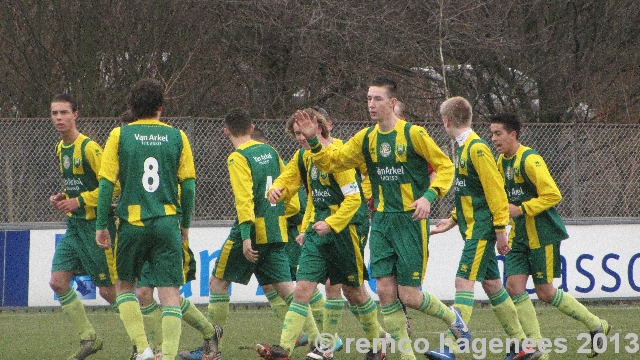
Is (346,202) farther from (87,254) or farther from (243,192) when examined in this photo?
(87,254)

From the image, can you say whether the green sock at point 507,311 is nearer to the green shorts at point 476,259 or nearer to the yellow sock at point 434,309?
the green shorts at point 476,259

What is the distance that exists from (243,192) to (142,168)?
61.4 inches

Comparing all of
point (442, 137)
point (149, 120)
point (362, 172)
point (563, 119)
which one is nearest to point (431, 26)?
point (563, 119)

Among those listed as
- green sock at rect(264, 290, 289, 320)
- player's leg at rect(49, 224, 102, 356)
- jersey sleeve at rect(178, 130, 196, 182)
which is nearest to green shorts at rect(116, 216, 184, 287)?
jersey sleeve at rect(178, 130, 196, 182)

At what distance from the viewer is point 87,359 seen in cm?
862

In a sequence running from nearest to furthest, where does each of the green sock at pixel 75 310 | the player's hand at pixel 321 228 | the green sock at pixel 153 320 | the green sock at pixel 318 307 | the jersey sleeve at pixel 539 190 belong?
1. the player's hand at pixel 321 228
2. the green sock at pixel 153 320
3. the jersey sleeve at pixel 539 190
4. the green sock at pixel 75 310
5. the green sock at pixel 318 307

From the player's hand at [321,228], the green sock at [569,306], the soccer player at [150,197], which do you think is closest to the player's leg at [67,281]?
the soccer player at [150,197]

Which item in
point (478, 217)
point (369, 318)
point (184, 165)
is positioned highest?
point (184, 165)

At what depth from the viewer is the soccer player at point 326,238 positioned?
Result: 7758 millimetres

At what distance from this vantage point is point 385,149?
7.41 metres

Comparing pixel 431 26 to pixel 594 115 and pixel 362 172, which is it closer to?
pixel 594 115

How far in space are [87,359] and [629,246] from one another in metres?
7.70

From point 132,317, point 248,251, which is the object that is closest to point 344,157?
point 248,251

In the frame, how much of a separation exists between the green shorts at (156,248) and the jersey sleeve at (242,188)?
121 cm
